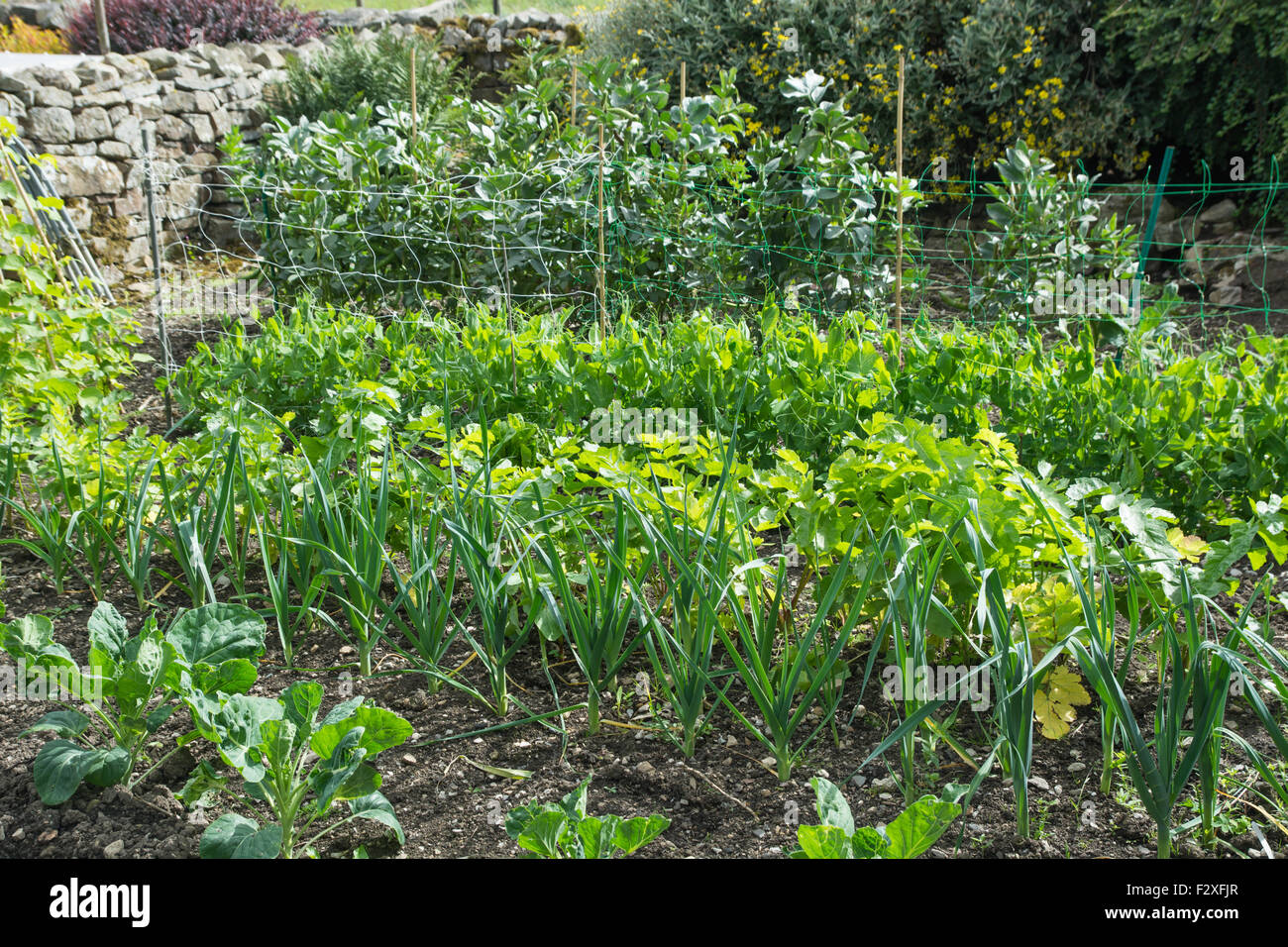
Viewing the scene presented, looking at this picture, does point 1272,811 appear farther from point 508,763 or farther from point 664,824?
point 508,763

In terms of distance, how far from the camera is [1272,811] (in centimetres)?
183

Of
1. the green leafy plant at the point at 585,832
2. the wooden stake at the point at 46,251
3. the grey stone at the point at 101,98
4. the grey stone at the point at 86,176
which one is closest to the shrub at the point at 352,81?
the grey stone at the point at 101,98

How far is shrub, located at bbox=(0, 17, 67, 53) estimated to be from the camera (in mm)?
11328

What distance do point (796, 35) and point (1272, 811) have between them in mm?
8003

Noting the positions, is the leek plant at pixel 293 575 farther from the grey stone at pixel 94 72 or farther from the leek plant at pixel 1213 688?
the grey stone at pixel 94 72

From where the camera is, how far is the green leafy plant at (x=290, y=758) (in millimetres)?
1611

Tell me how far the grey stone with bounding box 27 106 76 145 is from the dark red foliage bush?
14.6ft

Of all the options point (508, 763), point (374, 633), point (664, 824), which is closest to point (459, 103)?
point (374, 633)

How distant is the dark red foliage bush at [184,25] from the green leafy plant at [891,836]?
→ 12006mm

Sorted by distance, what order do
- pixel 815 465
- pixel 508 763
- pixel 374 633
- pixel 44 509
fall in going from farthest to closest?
pixel 815 465 < pixel 44 509 < pixel 374 633 < pixel 508 763

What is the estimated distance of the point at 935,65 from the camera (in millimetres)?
8242

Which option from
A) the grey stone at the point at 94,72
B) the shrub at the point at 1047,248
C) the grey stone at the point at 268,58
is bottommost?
the shrub at the point at 1047,248

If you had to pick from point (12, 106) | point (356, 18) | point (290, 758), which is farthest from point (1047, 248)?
point (356, 18)
